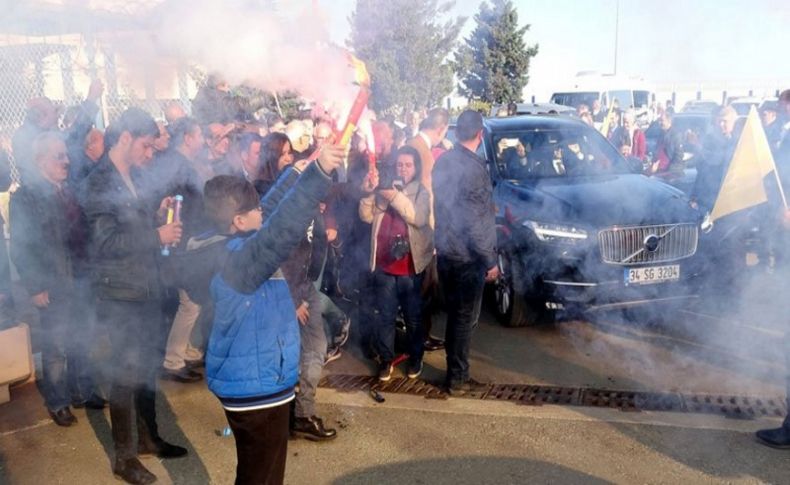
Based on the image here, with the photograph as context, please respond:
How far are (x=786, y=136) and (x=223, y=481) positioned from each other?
193 inches

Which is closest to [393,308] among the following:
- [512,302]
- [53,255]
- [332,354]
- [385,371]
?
[385,371]

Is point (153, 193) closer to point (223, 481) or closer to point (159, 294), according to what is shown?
point (159, 294)

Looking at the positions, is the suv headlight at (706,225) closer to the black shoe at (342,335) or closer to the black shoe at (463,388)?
the black shoe at (463,388)

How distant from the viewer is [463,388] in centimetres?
502

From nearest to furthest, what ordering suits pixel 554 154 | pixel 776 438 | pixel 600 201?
1. pixel 776 438
2. pixel 600 201
3. pixel 554 154

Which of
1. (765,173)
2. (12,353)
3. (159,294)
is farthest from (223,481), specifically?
(765,173)

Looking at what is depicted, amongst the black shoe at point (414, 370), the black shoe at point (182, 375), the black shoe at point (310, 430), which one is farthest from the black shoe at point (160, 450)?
the black shoe at point (414, 370)

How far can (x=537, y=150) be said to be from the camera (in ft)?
23.7

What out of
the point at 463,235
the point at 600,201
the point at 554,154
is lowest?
the point at 463,235

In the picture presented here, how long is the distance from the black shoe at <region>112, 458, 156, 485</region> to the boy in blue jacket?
4.08 feet

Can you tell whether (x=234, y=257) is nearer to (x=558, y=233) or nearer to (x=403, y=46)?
(x=558, y=233)

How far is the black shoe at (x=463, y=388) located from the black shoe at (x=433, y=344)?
0.98m

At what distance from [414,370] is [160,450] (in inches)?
79.9

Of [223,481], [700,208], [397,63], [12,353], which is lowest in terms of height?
[223,481]
